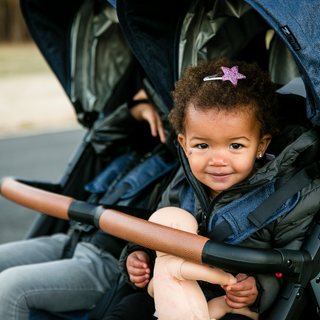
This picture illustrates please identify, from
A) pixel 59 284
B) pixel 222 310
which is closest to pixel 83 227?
pixel 59 284

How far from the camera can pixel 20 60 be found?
54.0 ft

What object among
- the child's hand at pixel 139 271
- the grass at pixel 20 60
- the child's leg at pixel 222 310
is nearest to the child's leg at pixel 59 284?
the child's hand at pixel 139 271

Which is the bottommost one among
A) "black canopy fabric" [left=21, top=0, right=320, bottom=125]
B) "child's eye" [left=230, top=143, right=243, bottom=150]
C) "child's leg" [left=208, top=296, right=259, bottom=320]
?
"child's leg" [left=208, top=296, right=259, bottom=320]

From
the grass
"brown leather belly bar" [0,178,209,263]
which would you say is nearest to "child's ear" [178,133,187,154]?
"brown leather belly bar" [0,178,209,263]

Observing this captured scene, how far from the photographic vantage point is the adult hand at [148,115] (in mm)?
2191

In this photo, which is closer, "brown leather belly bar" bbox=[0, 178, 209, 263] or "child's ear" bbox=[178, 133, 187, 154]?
"brown leather belly bar" bbox=[0, 178, 209, 263]

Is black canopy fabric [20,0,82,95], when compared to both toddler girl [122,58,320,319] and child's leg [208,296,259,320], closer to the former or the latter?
toddler girl [122,58,320,319]

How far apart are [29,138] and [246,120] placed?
664 centimetres

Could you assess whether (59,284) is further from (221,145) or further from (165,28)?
(165,28)

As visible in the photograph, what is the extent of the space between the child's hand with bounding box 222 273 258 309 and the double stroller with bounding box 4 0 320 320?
8cm

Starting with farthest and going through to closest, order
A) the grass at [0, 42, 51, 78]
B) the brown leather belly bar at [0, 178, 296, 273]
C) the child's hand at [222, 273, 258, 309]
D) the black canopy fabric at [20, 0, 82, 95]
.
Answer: the grass at [0, 42, 51, 78]
the black canopy fabric at [20, 0, 82, 95]
the child's hand at [222, 273, 258, 309]
the brown leather belly bar at [0, 178, 296, 273]

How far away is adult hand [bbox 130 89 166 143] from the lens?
219 cm

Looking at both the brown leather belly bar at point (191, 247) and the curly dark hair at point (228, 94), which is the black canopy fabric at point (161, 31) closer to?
the curly dark hair at point (228, 94)

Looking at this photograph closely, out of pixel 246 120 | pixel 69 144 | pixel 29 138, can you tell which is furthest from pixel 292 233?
pixel 29 138
